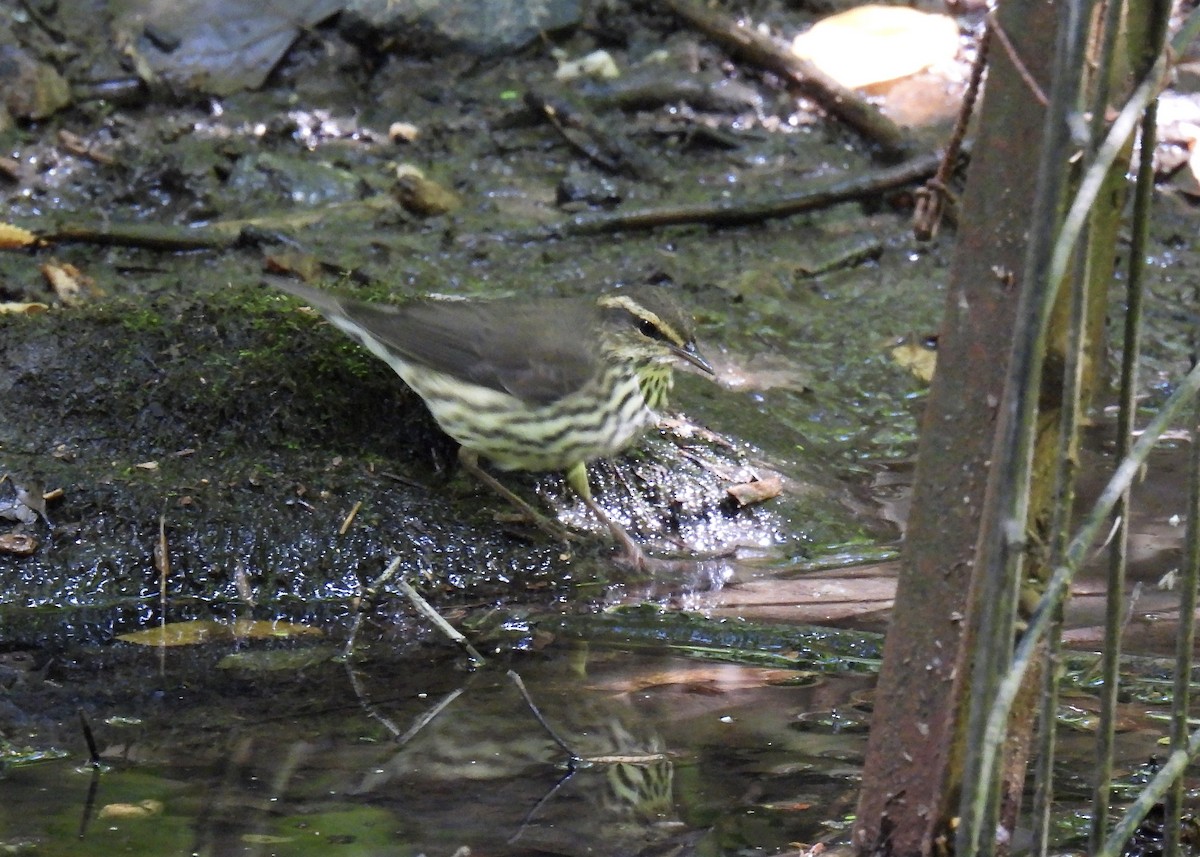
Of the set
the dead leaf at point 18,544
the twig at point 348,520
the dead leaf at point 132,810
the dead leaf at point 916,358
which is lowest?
the dead leaf at point 132,810

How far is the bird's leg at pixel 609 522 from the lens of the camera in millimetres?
4781

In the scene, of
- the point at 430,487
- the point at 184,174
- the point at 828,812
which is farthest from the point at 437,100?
the point at 828,812

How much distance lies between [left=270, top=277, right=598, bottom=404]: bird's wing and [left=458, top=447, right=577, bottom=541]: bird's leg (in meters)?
0.33

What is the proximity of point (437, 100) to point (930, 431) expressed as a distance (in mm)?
6191

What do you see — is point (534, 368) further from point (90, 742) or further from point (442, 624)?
point (90, 742)

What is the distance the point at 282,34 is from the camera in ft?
26.7

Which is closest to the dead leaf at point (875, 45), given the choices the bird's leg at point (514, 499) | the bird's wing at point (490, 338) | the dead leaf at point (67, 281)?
the bird's wing at point (490, 338)

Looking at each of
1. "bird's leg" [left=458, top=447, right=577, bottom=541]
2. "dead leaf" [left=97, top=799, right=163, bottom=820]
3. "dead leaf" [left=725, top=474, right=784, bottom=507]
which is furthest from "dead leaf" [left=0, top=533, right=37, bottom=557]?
"dead leaf" [left=725, top=474, right=784, bottom=507]

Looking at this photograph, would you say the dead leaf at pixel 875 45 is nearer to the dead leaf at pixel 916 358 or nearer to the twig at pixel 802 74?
the twig at pixel 802 74

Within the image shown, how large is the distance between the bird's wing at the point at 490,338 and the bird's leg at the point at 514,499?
0.33 meters

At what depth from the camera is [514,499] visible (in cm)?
486

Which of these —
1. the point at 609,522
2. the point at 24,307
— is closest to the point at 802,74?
the point at 609,522

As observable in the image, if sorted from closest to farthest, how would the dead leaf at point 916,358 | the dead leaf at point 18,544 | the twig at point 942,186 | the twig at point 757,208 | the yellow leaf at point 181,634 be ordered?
the twig at point 942,186 < the yellow leaf at point 181,634 < the dead leaf at point 18,544 < the dead leaf at point 916,358 < the twig at point 757,208

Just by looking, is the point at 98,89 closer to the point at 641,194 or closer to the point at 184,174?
the point at 184,174
